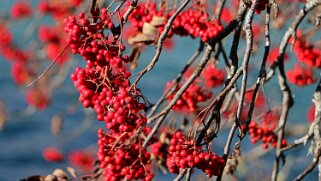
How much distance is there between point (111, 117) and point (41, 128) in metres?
12.3

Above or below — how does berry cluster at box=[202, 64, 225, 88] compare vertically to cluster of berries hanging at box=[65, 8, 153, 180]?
above

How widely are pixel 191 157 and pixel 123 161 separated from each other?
0.34 meters

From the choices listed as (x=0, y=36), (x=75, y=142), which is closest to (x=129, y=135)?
(x=0, y=36)

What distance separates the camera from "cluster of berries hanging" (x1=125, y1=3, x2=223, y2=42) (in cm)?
218

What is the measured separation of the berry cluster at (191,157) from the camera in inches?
61.3

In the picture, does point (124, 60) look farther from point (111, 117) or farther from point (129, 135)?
point (129, 135)

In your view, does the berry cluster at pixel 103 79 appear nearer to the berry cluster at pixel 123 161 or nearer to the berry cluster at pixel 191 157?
the berry cluster at pixel 191 157

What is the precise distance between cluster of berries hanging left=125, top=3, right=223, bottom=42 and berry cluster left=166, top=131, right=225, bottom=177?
0.64 metres

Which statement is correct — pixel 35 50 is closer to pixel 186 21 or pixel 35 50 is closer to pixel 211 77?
pixel 211 77

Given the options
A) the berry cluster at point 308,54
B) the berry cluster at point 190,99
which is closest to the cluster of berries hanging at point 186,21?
the berry cluster at point 190,99

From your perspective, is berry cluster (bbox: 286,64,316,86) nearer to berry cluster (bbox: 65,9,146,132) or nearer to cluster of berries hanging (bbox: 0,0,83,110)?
berry cluster (bbox: 65,9,146,132)

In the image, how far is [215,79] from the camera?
9.87 ft

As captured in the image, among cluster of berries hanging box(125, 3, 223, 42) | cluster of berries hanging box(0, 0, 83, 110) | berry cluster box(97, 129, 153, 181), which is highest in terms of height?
cluster of berries hanging box(0, 0, 83, 110)

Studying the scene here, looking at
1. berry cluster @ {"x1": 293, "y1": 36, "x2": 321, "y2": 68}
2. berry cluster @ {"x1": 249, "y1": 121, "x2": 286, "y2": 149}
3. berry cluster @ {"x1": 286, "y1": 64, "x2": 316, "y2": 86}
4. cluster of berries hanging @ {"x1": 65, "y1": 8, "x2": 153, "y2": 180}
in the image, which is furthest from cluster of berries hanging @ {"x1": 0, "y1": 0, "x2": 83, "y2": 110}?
cluster of berries hanging @ {"x1": 65, "y1": 8, "x2": 153, "y2": 180}
